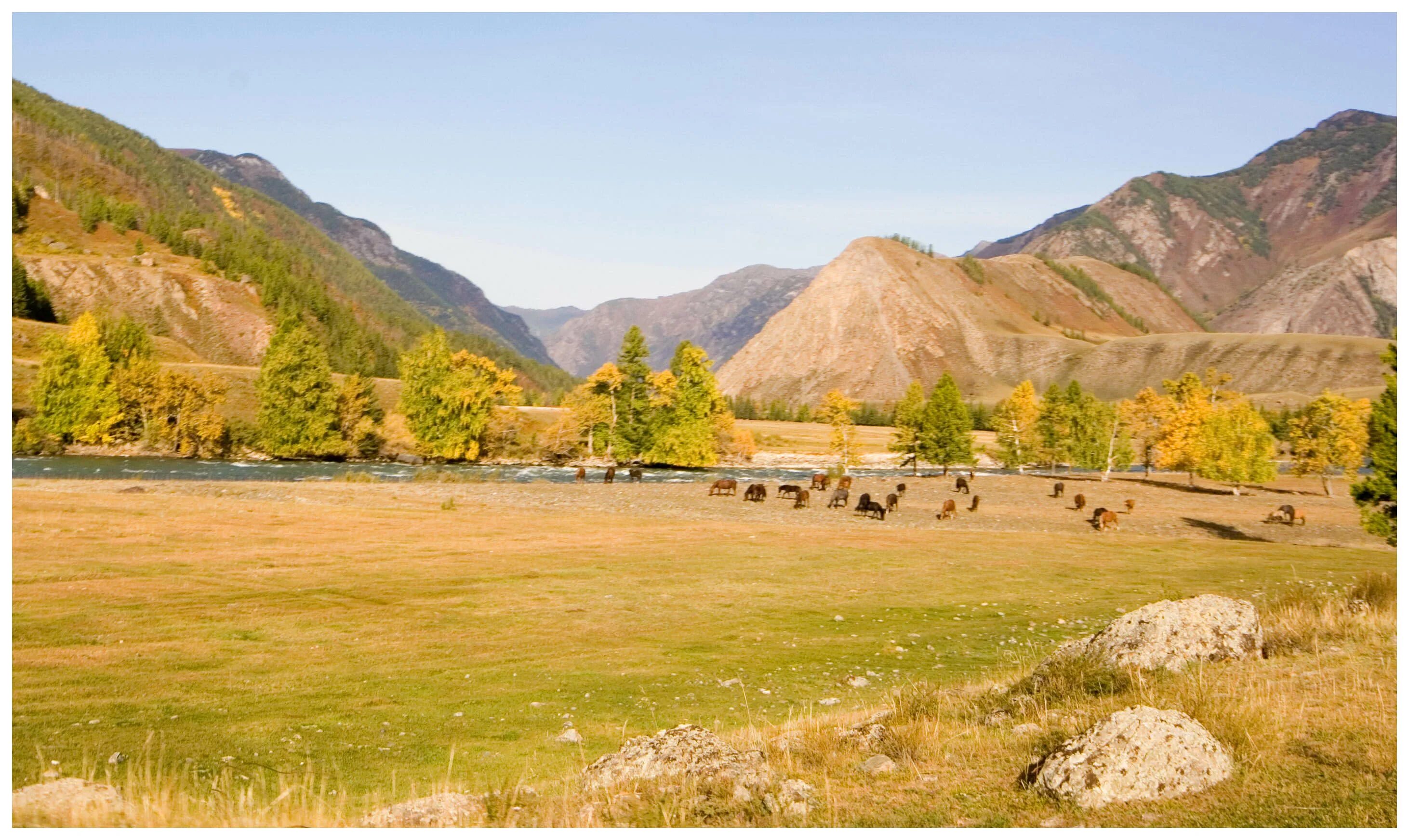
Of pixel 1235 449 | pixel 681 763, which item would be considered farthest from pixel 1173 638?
pixel 1235 449

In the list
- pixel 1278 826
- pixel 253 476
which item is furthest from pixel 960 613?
Result: pixel 253 476

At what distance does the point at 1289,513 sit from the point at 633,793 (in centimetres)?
5890

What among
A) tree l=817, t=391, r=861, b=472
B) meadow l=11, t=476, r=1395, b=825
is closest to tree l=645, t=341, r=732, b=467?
tree l=817, t=391, r=861, b=472

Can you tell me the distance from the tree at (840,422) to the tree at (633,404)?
2004 centimetres

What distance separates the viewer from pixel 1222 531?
54.7 metres

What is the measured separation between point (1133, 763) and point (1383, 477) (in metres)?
25.2

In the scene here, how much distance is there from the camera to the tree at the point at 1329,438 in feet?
282

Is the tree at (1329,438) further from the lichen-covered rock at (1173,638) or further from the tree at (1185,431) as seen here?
the lichen-covered rock at (1173,638)

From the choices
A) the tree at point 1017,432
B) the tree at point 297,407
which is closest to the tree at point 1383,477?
the tree at point 1017,432

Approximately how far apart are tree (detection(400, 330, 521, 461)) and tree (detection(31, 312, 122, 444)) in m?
29.3

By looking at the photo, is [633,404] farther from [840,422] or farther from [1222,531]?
[1222,531]

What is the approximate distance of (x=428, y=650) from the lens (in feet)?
65.1

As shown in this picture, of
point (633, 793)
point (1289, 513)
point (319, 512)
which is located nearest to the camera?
point (633, 793)

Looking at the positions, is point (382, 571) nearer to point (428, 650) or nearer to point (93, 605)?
point (93, 605)
